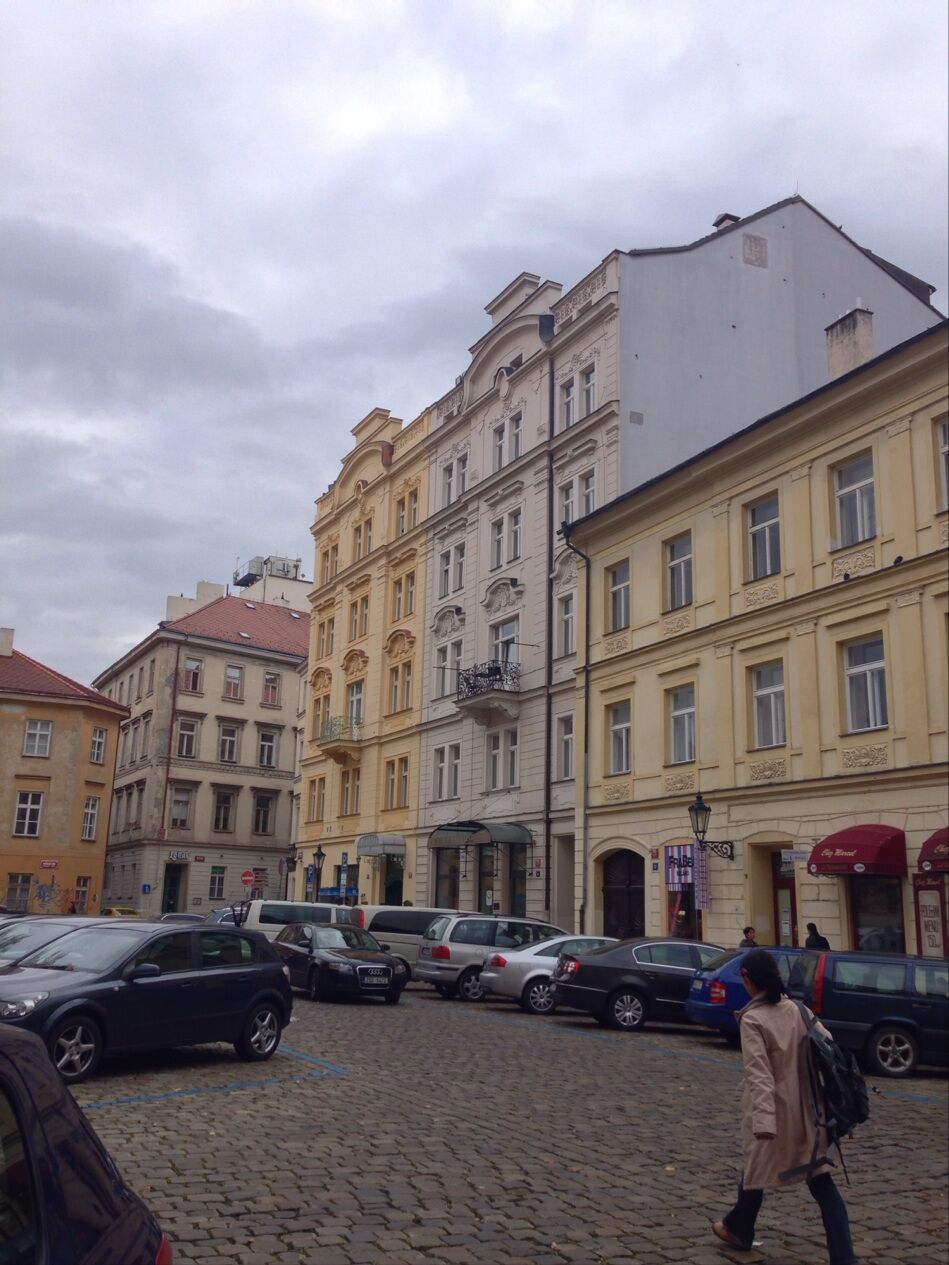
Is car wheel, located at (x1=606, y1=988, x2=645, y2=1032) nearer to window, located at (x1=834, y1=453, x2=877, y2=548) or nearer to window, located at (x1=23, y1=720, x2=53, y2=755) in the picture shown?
window, located at (x1=834, y1=453, x2=877, y2=548)

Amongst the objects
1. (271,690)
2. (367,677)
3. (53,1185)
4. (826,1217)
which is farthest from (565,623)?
(271,690)

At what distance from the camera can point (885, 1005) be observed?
15867mm

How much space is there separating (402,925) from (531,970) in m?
6.50

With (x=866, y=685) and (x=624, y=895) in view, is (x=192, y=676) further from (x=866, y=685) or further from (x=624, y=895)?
(x=866, y=685)

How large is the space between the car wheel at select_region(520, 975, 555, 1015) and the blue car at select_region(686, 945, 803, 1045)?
15.8 ft

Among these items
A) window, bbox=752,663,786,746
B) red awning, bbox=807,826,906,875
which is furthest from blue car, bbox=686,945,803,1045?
window, bbox=752,663,786,746

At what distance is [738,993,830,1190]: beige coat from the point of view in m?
6.58

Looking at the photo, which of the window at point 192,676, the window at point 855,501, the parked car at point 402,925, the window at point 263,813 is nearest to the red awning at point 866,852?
the window at point 855,501

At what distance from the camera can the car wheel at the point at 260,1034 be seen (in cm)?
1369

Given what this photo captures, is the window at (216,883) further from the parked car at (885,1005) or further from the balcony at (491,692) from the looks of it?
the parked car at (885,1005)

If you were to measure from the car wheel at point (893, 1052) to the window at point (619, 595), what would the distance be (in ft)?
54.5

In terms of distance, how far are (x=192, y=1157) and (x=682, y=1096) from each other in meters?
5.94

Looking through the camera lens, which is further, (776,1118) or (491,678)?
(491,678)

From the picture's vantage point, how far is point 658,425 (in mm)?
35031
